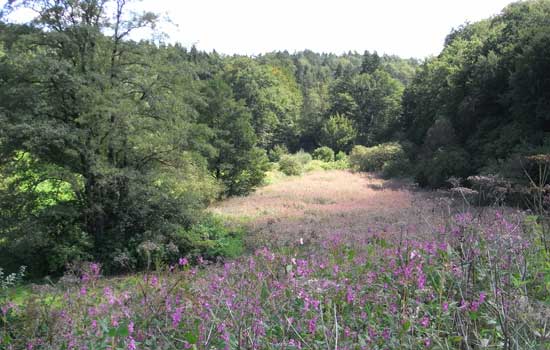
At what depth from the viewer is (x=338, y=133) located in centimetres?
5322

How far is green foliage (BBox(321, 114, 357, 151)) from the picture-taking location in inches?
2080

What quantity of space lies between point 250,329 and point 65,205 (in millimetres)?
12846

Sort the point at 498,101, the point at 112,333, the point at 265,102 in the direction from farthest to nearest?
the point at 265,102 < the point at 498,101 < the point at 112,333

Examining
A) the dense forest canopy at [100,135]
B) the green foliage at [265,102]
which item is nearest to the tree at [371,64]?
the green foliage at [265,102]

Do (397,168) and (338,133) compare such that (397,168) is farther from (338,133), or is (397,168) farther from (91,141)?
(91,141)

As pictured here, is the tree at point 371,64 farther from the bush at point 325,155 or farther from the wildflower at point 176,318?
the wildflower at point 176,318

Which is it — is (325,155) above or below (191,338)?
below

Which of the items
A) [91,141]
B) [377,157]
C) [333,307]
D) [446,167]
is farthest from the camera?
[377,157]

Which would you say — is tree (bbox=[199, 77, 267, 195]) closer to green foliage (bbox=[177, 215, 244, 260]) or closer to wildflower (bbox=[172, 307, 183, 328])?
green foliage (bbox=[177, 215, 244, 260])

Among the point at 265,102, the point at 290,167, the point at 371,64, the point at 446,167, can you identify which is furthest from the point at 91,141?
the point at 371,64

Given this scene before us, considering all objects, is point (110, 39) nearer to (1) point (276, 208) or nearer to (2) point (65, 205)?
(2) point (65, 205)

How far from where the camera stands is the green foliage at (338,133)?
173 ft

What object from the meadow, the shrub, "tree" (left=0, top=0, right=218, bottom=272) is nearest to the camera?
the meadow

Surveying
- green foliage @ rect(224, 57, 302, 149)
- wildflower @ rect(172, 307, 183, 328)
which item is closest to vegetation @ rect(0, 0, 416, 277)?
wildflower @ rect(172, 307, 183, 328)
